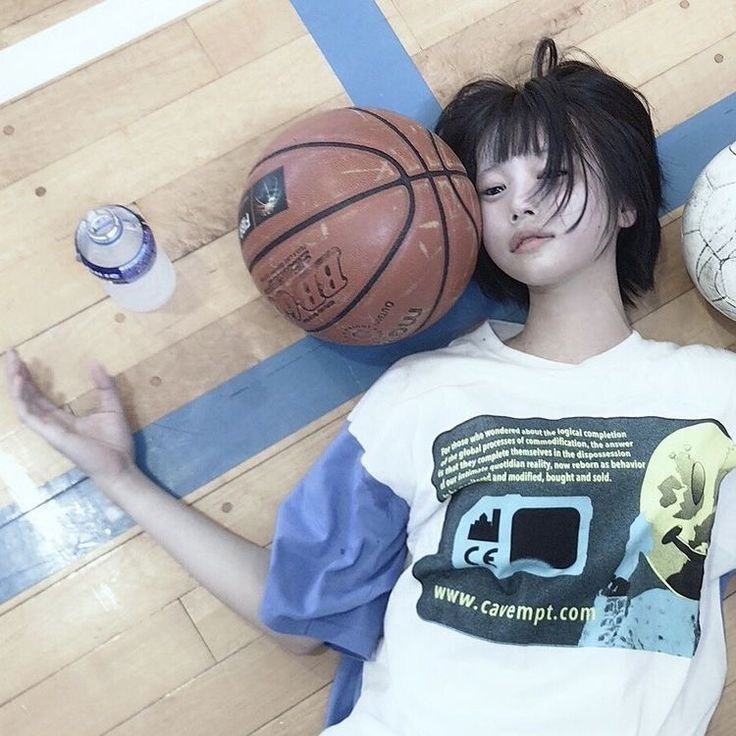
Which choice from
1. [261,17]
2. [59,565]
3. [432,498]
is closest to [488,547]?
[432,498]

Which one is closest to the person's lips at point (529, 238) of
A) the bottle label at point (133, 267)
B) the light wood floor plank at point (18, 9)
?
the bottle label at point (133, 267)

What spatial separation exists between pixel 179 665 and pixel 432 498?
56cm

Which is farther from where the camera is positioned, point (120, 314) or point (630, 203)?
point (120, 314)

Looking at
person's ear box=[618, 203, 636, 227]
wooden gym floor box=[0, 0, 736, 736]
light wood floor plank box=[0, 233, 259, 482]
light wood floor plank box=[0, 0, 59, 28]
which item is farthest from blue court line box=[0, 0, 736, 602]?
light wood floor plank box=[0, 0, 59, 28]

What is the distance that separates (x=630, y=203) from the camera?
135 centimetres

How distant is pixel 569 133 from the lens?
1.26 meters

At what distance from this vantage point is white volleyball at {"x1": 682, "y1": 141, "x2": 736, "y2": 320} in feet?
4.33

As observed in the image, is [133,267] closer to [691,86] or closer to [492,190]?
[492,190]

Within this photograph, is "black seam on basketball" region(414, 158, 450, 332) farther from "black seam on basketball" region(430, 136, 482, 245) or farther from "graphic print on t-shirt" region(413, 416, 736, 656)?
"graphic print on t-shirt" region(413, 416, 736, 656)

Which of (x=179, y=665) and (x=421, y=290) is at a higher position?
(x=421, y=290)

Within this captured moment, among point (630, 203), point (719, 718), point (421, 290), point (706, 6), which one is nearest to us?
point (421, 290)

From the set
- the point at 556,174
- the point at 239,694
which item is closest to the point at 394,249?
the point at 556,174

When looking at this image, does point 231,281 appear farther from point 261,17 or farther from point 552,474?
point 552,474

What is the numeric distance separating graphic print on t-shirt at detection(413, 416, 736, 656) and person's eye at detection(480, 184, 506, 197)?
1.19 feet
